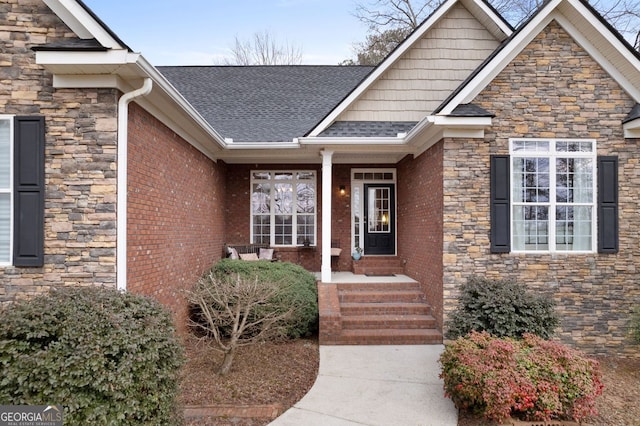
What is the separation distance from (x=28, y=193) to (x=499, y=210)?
6.86 meters

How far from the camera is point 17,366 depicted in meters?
3.03

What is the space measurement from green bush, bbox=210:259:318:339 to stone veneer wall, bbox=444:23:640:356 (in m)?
2.50

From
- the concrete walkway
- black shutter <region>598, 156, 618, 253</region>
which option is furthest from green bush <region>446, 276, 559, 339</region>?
black shutter <region>598, 156, 618, 253</region>

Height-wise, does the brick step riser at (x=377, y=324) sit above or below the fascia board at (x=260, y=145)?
below

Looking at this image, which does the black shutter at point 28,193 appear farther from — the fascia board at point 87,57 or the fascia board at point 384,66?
the fascia board at point 384,66

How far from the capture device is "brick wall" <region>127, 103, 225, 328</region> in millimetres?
5121

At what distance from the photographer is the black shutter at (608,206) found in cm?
673

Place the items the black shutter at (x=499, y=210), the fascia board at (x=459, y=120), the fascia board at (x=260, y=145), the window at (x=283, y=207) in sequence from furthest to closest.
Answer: the window at (x=283, y=207) < the fascia board at (x=260, y=145) < the black shutter at (x=499, y=210) < the fascia board at (x=459, y=120)

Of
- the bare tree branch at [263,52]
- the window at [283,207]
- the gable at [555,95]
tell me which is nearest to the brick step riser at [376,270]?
the window at [283,207]

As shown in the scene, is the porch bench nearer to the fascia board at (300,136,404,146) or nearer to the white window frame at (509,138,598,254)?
the fascia board at (300,136,404,146)

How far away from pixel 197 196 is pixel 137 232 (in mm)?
2802

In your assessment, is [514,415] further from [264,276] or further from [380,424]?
[264,276]

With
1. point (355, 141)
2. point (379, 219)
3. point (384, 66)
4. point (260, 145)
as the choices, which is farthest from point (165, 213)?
point (379, 219)

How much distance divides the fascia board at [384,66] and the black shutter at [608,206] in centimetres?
425
